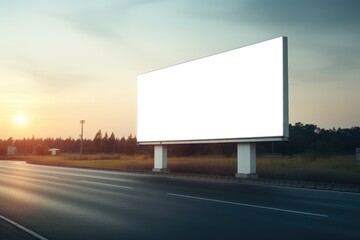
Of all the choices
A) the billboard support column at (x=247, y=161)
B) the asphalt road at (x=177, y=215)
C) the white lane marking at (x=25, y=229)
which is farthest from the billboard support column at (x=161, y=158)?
the white lane marking at (x=25, y=229)

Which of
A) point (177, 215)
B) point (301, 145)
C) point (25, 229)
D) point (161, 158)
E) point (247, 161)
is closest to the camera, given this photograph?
point (25, 229)

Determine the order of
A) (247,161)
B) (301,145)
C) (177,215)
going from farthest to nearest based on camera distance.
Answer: (301,145) → (247,161) → (177,215)

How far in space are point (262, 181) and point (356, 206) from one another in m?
10.7

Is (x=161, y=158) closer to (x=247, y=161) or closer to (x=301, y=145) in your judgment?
(x=247, y=161)

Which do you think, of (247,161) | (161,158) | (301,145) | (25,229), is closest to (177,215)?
(25,229)

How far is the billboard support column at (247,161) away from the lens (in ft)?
88.9

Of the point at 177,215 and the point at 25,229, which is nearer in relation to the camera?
the point at 25,229

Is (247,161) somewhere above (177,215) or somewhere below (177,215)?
above

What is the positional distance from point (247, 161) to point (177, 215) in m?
15.3

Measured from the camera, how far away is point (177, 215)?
12.5 metres

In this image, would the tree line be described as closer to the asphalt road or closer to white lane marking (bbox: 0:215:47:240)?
the asphalt road

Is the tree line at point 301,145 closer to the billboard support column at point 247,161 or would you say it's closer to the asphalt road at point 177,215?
the billboard support column at point 247,161

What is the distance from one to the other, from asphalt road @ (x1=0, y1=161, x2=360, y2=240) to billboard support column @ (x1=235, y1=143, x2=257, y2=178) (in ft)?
26.6

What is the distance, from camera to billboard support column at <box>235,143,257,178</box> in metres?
27.1
